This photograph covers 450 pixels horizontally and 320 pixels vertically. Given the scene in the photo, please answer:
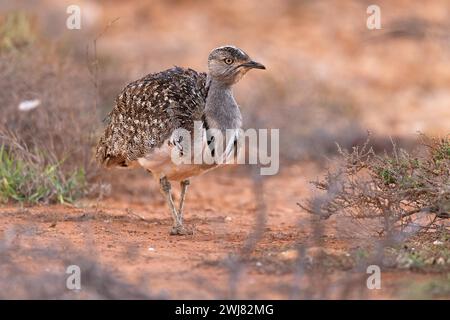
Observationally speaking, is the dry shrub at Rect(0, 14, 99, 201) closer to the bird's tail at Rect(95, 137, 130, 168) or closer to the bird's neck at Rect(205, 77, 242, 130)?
the bird's tail at Rect(95, 137, 130, 168)

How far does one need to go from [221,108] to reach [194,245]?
121cm

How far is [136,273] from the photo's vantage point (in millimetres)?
5770

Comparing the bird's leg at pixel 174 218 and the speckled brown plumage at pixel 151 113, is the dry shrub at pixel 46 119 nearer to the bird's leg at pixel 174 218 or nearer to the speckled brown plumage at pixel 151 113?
the speckled brown plumage at pixel 151 113

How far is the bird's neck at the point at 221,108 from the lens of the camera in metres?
7.39

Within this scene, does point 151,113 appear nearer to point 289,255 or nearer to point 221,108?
point 221,108

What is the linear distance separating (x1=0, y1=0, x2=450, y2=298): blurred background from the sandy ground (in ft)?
0.10

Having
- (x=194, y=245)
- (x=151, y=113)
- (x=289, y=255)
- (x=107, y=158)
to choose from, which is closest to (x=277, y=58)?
(x=107, y=158)

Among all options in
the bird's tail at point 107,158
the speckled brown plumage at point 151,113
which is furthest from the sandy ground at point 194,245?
the speckled brown plumage at point 151,113

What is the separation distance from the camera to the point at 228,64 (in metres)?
7.64

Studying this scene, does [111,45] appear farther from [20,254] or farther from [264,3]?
[20,254]

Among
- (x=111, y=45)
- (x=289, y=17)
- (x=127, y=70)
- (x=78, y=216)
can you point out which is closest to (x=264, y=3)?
(x=289, y=17)

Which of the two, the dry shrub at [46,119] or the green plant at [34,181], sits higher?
the dry shrub at [46,119]

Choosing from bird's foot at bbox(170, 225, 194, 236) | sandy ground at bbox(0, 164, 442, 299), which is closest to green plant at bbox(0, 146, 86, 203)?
sandy ground at bbox(0, 164, 442, 299)
